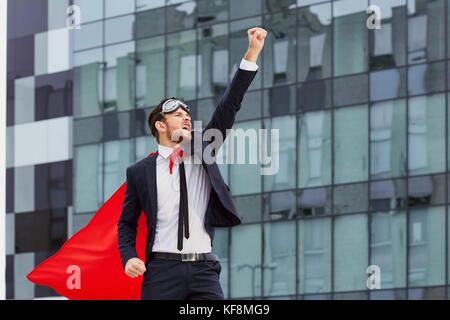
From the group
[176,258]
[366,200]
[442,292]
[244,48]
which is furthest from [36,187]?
[176,258]

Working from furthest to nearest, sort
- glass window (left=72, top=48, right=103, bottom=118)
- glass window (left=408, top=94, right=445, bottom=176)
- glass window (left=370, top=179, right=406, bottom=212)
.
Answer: glass window (left=72, top=48, right=103, bottom=118), glass window (left=370, top=179, right=406, bottom=212), glass window (left=408, top=94, right=445, bottom=176)

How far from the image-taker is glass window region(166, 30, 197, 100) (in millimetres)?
33688

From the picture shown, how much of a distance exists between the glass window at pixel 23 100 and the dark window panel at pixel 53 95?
262 mm

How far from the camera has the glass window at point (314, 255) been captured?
1187 inches

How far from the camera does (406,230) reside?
2894cm

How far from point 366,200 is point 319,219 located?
61.5 inches

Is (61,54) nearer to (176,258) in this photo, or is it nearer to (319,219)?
(319,219)

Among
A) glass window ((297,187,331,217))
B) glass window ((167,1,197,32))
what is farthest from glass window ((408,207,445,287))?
glass window ((167,1,197,32))

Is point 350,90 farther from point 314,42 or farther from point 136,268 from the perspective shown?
point 136,268

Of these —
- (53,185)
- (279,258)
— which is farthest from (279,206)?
(53,185)

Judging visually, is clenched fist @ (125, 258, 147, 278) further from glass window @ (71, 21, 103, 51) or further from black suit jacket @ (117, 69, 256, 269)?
glass window @ (71, 21, 103, 51)

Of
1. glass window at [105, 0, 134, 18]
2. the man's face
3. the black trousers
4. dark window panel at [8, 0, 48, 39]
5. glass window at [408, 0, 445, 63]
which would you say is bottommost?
the black trousers

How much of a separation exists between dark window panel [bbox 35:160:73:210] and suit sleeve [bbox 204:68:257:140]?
31134 mm

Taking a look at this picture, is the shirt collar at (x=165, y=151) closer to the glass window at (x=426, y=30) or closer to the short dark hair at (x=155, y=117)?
the short dark hair at (x=155, y=117)
